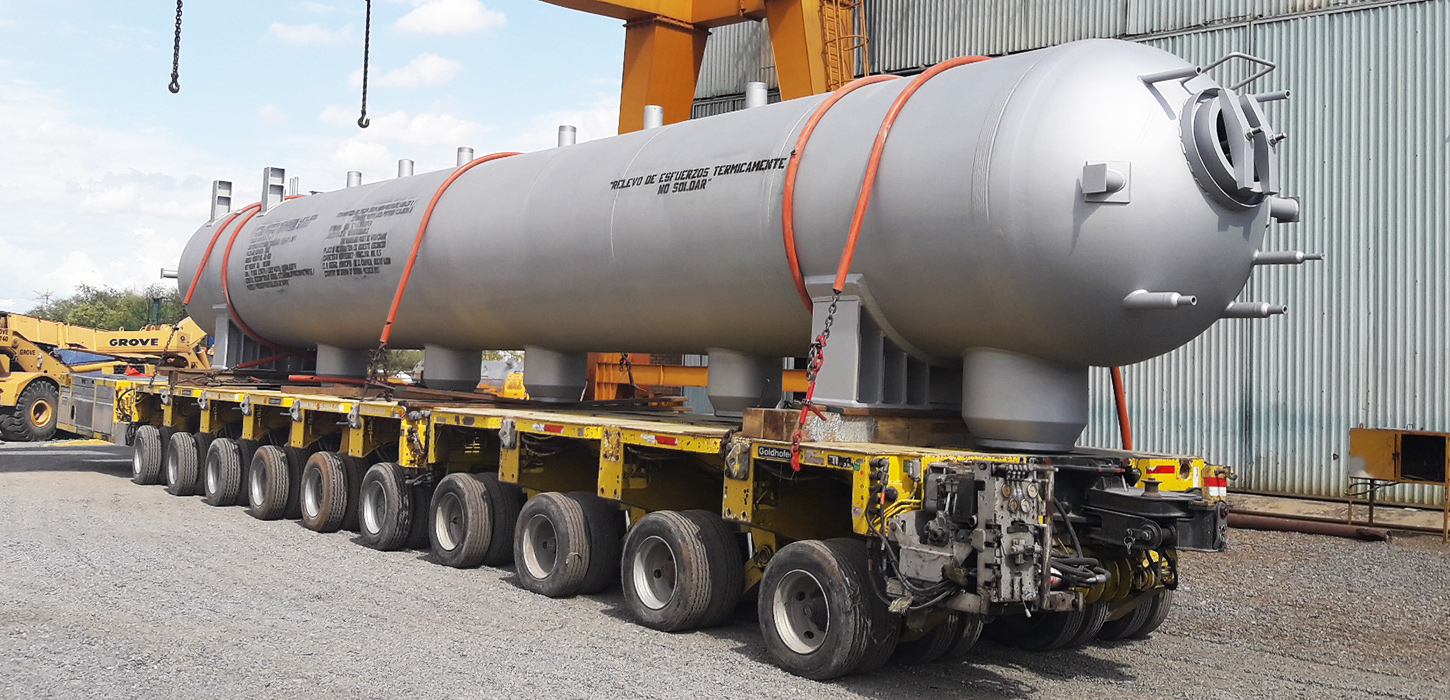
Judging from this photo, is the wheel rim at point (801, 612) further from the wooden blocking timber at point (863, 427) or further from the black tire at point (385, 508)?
the black tire at point (385, 508)

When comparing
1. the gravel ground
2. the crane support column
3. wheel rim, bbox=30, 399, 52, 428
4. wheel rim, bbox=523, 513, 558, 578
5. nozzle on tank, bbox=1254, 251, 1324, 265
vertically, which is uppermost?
the crane support column

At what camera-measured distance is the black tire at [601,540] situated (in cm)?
897

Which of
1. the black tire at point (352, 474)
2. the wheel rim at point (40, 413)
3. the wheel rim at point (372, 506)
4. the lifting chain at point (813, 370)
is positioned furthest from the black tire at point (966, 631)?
the wheel rim at point (40, 413)

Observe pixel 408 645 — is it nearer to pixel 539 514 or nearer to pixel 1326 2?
pixel 539 514

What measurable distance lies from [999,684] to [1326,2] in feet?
42.2

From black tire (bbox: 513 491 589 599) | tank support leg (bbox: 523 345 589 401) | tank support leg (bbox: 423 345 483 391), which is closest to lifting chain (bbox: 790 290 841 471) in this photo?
black tire (bbox: 513 491 589 599)

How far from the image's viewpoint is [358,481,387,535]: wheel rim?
1127 centimetres

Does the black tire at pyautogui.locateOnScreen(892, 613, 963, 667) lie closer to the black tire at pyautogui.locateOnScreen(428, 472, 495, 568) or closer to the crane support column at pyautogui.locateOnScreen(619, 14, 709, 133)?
the black tire at pyautogui.locateOnScreen(428, 472, 495, 568)

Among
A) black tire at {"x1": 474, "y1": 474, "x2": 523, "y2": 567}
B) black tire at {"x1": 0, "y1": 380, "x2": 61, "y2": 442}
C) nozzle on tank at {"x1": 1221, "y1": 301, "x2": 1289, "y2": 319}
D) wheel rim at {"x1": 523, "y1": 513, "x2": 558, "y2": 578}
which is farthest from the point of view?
black tire at {"x1": 0, "y1": 380, "x2": 61, "y2": 442}

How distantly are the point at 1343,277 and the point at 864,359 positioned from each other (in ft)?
35.5

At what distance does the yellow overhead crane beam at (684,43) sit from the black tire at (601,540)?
9.02 metres

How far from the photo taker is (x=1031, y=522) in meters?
6.19

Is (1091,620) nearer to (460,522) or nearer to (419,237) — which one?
(460,522)

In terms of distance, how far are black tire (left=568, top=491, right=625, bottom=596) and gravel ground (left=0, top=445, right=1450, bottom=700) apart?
0.16 meters
